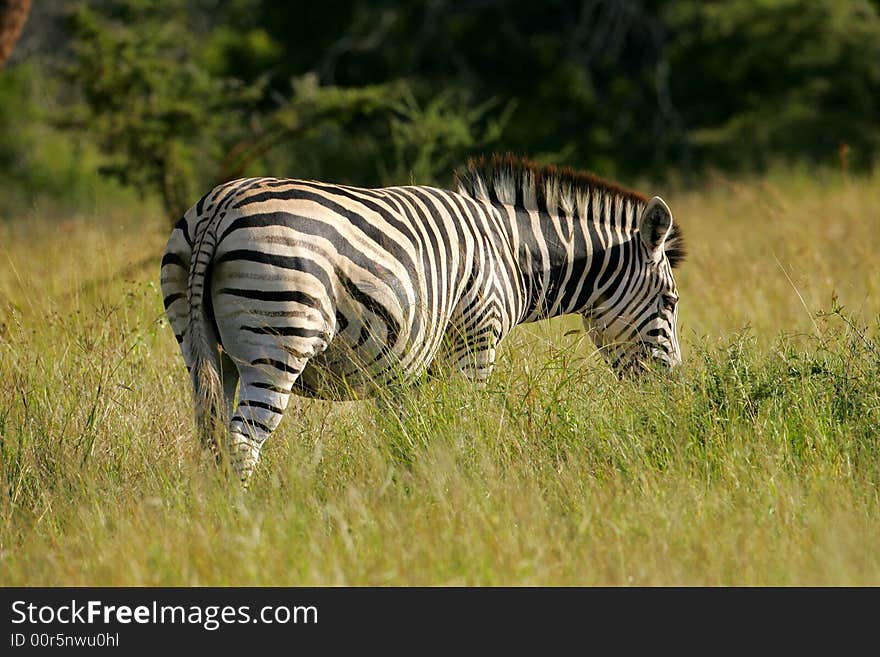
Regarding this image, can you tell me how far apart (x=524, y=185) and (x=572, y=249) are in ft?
1.29

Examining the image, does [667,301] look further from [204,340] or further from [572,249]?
[204,340]

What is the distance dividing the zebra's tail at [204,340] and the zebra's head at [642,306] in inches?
80.1

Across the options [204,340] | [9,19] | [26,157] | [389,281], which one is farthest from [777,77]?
[26,157]

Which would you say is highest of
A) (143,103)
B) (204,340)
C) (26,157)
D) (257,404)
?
(26,157)

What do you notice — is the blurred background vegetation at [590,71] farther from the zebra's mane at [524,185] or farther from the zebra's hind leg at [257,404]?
the zebra's hind leg at [257,404]

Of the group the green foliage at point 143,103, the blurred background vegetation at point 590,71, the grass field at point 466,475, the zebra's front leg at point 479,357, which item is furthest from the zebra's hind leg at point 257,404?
the blurred background vegetation at point 590,71

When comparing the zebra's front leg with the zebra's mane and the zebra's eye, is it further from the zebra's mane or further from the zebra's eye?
the zebra's eye

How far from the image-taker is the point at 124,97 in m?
11.8

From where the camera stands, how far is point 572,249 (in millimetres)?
5320

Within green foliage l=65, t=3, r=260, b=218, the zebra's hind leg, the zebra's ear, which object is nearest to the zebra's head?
the zebra's ear

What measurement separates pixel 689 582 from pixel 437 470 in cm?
107

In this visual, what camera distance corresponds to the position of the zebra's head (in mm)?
5336
